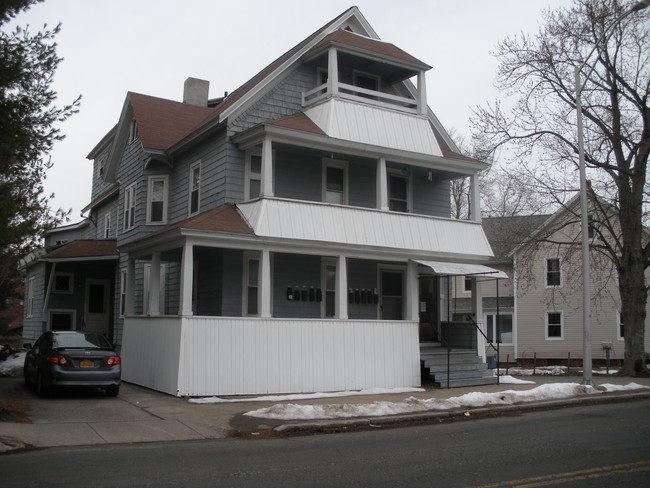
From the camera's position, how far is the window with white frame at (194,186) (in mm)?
21469

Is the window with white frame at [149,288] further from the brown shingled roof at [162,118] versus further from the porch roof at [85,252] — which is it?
the brown shingled roof at [162,118]

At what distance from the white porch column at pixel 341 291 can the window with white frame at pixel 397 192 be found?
14.0 ft

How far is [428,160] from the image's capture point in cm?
2116

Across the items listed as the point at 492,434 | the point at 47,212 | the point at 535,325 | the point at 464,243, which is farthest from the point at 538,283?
the point at 47,212

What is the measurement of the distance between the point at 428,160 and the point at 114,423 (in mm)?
12544

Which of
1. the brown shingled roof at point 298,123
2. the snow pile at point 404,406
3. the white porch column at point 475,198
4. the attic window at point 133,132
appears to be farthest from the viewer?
the attic window at point 133,132

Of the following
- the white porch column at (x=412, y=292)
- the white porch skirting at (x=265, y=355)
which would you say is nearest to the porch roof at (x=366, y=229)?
the white porch column at (x=412, y=292)

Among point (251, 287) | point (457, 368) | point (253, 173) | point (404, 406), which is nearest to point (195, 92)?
point (253, 173)

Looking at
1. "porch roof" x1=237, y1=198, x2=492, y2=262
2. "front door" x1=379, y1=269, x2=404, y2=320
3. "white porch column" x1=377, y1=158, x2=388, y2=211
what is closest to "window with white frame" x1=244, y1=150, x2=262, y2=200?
"porch roof" x1=237, y1=198, x2=492, y2=262

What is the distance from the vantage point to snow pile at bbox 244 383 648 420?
1340 cm

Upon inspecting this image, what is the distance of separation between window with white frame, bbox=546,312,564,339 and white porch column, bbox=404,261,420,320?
20110 mm

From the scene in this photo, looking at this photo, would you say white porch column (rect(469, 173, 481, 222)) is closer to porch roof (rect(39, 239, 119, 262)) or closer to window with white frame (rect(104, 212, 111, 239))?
porch roof (rect(39, 239, 119, 262))

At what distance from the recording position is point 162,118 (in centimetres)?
2473

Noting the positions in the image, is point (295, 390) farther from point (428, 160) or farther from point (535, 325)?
point (535, 325)
